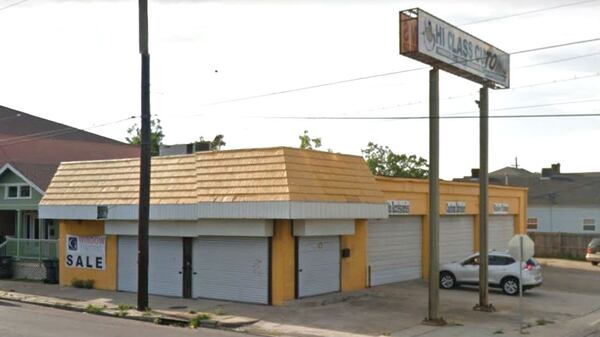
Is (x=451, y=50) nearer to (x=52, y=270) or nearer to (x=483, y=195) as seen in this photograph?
(x=483, y=195)

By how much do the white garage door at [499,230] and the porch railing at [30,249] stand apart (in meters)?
20.7

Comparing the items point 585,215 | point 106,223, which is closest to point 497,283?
point 106,223

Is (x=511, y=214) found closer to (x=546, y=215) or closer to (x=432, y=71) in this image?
(x=546, y=215)

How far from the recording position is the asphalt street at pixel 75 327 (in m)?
15.2

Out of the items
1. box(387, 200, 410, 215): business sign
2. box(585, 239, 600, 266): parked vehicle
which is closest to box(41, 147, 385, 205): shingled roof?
box(387, 200, 410, 215): business sign

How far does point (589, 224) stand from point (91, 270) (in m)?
37.0

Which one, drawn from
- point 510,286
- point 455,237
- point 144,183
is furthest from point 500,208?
point 144,183

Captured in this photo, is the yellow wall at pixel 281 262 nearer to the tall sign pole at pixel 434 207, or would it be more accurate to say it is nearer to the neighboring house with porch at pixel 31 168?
the tall sign pole at pixel 434 207

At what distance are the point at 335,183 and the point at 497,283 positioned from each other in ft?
23.0

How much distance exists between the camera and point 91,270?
2575cm

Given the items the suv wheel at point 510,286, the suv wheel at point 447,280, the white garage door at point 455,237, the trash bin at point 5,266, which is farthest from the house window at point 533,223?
the trash bin at point 5,266

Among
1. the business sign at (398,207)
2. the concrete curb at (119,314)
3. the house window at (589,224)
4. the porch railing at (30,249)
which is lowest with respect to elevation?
the concrete curb at (119,314)

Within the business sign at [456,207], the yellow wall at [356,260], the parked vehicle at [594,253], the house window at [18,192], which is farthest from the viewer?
the parked vehicle at [594,253]

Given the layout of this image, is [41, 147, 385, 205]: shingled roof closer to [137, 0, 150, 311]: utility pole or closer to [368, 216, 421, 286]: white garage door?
[137, 0, 150, 311]: utility pole
